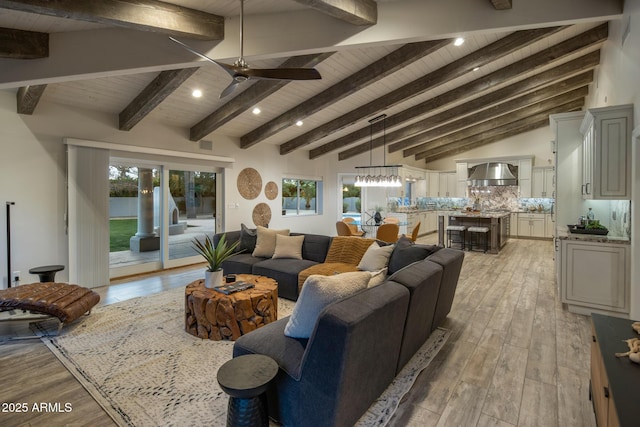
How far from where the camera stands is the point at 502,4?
9.54 feet

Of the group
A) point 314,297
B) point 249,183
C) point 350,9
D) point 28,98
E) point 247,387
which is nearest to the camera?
point 247,387

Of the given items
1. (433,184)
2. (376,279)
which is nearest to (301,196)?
(433,184)

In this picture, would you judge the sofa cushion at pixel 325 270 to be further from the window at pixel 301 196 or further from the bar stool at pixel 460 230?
the bar stool at pixel 460 230

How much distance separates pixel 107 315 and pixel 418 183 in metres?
9.98

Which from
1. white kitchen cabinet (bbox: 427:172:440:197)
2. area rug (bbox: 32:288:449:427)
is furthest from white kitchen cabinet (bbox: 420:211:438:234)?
area rug (bbox: 32:288:449:427)

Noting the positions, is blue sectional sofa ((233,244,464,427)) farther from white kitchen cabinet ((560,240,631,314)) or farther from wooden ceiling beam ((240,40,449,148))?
wooden ceiling beam ((240,40,449,148))

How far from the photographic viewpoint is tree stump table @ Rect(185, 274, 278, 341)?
303cm

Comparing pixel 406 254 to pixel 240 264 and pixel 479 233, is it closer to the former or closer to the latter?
pixel 240 264

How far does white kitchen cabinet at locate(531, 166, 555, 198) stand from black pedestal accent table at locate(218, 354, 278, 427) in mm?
10844

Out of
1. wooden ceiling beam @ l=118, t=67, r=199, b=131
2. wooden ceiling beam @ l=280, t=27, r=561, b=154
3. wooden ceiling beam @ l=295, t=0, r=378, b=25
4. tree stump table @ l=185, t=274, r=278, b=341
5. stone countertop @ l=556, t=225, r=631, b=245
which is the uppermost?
wooden ceiling beam @ l=280, t=27, r=561, b=154

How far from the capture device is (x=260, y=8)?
3.20 metres

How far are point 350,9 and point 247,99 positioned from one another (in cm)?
264

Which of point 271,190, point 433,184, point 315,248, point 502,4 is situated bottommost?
point 315,248

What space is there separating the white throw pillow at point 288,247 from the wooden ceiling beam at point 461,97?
413cm
